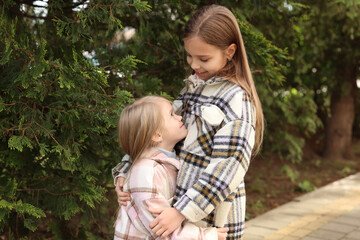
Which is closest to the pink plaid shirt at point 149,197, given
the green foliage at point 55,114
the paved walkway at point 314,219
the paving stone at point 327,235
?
the green foliage at point 55,114

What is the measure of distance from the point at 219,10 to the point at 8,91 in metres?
1.30

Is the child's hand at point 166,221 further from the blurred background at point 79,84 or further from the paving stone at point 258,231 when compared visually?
the paving stone at point 258,231

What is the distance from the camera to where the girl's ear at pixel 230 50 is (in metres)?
2.17

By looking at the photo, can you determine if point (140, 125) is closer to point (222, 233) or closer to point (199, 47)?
point (199, 47)

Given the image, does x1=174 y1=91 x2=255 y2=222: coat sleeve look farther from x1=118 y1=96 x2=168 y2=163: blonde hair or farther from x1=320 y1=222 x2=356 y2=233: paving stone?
x1=320 y1=222 x2=356 y2=233: paving stone

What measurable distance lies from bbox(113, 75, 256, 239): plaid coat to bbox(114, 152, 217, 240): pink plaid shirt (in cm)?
5

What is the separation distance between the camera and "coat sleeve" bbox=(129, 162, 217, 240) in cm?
199

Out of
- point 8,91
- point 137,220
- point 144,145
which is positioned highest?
point 8,91

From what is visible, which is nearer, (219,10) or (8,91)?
(219,10)

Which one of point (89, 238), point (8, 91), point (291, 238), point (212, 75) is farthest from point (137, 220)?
point (291, 238)

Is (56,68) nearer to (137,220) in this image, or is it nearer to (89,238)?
(137,220)

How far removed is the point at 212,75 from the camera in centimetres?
222

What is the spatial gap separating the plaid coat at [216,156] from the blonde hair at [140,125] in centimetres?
16

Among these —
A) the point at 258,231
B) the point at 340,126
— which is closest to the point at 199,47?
the point at 258,231
